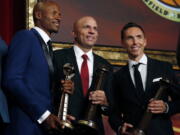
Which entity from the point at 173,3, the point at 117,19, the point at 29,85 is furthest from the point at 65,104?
the point at 173,3

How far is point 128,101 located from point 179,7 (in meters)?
1.56

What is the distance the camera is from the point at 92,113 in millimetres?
2277

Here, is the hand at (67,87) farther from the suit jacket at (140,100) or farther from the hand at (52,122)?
the suit jacket at (140,100)

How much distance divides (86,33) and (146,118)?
595 millimetres

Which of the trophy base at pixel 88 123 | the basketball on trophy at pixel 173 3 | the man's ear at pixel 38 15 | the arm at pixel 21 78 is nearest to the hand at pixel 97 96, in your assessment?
the trophy base at pixel 88 123

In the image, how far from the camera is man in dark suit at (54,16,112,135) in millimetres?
2395

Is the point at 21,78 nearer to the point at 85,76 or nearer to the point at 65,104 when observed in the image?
the point at 65,104

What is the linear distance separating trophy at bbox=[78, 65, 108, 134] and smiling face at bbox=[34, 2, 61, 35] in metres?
0.32

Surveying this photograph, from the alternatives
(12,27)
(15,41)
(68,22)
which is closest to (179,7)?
(68,22)

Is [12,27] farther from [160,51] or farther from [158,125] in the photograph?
[158,125]

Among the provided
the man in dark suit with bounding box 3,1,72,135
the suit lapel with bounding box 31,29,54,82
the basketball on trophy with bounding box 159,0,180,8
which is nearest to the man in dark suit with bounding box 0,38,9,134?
the man in dark suit with bounding box 3,1,72,135

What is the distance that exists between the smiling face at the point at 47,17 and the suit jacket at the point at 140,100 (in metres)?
0.50

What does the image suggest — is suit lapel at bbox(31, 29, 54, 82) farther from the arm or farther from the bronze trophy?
the bronze trophy

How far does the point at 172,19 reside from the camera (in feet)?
12.6
